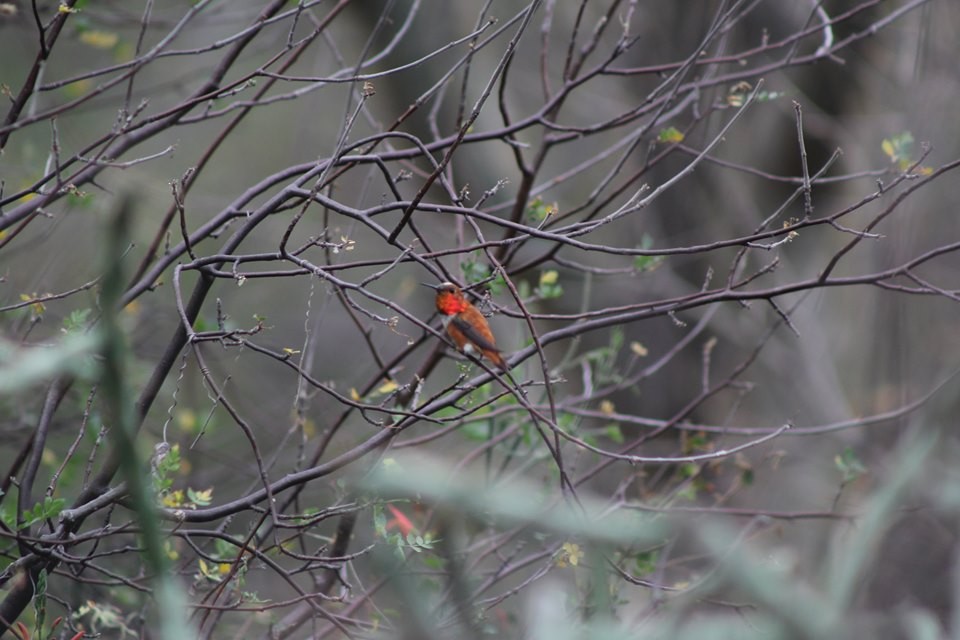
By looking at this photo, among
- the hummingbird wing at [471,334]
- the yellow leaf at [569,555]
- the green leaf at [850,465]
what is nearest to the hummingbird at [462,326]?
→ the hummingbird wing at [471,334]

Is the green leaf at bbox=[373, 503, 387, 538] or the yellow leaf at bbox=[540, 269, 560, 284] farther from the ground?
the yellow leaf at bbox=[540, 269, 560, 284]

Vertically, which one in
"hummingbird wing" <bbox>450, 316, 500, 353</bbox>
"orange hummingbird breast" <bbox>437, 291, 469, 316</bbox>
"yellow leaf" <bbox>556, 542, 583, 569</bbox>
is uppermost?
"orange hummingbird breast" <bbox>437, 291, 469, 316</bbox>

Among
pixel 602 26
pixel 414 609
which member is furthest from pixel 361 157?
pixel 414 609

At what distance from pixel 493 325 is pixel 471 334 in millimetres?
4051

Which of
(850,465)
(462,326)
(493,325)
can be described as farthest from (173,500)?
(493,325)

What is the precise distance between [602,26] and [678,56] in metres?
2.88

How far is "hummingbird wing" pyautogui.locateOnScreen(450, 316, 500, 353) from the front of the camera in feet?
9.71

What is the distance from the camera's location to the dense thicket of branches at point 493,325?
6.66ft

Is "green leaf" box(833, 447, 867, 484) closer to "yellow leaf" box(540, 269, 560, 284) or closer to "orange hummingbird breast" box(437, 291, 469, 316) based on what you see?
"yellow leaf" box(540, 269, 560, 284)

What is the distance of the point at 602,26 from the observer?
2.96 meters

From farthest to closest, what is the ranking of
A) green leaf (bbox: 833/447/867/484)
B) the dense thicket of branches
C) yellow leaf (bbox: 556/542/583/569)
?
green leaf (bbox: 833/447/867/484), yellow leaf (bbox: 556/542/583/569), the dense thicket of branches

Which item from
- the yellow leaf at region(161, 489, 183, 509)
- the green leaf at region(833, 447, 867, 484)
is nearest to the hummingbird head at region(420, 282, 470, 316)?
the yellow leaf at region(161, 489, 183, 509)

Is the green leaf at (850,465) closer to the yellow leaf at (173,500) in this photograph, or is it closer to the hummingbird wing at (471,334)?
the hummingbird wing at (471,334)

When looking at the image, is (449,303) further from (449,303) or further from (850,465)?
(850,465)
